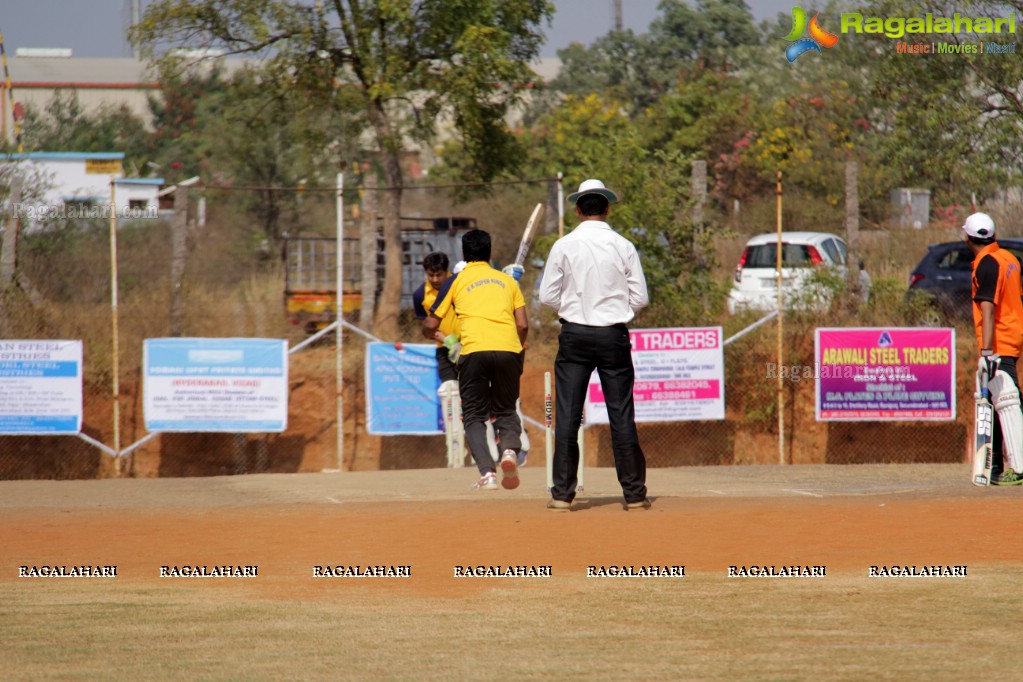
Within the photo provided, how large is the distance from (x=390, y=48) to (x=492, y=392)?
11.2 meters

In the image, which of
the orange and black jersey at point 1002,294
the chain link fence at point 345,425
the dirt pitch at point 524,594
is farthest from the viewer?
the chain link fence at point 345,425

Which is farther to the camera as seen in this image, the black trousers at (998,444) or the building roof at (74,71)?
the building roof at (74,71)

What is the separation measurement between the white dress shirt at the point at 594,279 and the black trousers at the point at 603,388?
0.31 feet

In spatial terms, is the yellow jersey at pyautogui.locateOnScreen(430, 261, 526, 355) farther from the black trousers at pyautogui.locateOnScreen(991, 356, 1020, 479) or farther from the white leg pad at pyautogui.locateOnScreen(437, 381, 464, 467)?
the white leg pad at pyautogui.locateOnScreen(437, 381, 464, 467)

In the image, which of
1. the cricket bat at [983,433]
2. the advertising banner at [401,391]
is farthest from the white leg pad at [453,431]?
the cricket bat at [983,433]

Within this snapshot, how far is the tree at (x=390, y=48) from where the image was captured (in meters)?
19.1

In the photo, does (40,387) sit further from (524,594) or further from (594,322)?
(524,594)

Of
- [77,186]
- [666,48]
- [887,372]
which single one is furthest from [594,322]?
[666,48]

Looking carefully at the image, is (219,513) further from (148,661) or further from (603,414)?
(603,414)

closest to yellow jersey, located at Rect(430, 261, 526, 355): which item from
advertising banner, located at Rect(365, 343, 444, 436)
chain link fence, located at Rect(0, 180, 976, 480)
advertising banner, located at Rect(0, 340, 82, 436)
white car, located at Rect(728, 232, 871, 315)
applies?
advertising banner, located at Rect(365, 343, 444, 436)

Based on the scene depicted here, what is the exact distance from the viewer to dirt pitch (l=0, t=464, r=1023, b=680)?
5152 millimetres

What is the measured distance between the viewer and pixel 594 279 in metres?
8.52

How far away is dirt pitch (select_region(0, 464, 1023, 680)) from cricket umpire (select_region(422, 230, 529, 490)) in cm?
61

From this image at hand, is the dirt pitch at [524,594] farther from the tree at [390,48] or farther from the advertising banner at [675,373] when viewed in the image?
the tree at [390,48]
